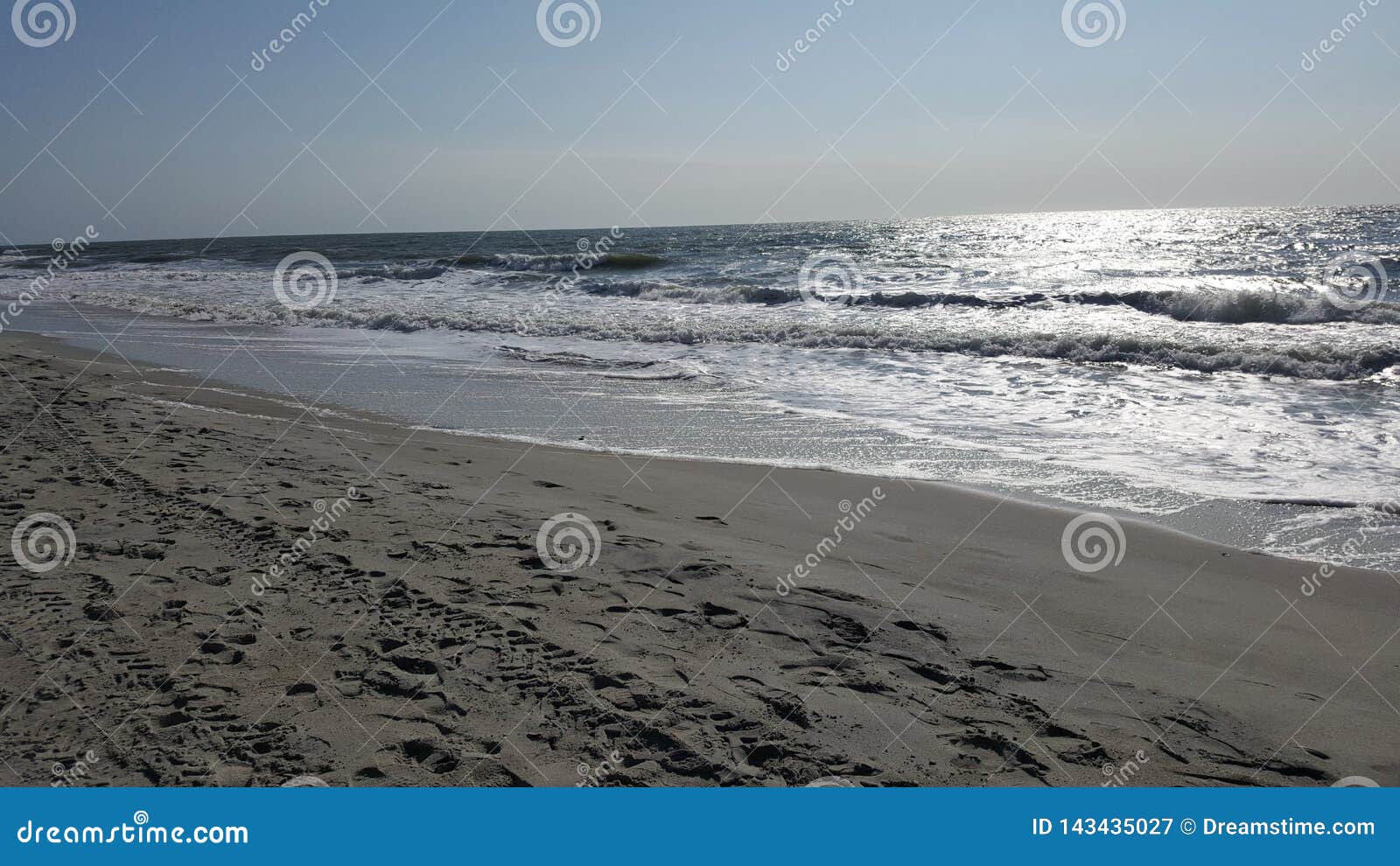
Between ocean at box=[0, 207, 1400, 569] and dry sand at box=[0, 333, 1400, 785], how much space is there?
126 centimetres

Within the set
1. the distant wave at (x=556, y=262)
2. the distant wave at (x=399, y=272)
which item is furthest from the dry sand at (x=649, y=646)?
the distant wave at (x=556, y=262)

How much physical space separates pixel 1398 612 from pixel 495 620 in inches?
175

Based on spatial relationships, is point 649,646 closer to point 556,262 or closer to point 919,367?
point 919,367

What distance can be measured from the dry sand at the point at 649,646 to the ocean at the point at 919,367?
1.26 m

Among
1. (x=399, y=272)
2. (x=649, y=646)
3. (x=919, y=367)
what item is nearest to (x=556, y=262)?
(x=399, y=272)

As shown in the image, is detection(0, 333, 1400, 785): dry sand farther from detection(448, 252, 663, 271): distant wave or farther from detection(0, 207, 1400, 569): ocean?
detection(448, 252, 663, 271): distant wave

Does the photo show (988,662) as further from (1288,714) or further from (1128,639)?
(1288,714)

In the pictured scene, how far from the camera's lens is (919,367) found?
1149 centimetres

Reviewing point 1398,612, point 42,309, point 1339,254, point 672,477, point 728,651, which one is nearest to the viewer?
point 728,651

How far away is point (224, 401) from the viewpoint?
8570 millimetres

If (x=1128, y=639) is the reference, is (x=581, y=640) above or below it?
below

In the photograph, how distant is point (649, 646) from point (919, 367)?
8978 mm

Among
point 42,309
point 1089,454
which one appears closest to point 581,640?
point 1089,454

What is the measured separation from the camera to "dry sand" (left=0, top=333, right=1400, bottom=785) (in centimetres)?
267
